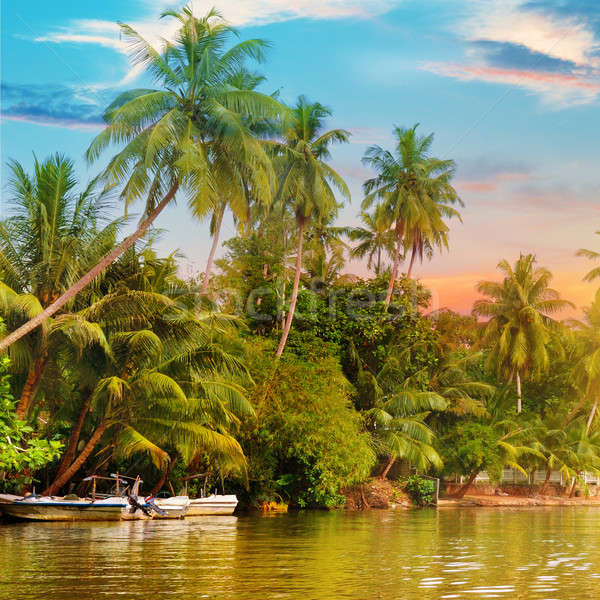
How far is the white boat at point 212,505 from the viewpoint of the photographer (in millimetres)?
27984

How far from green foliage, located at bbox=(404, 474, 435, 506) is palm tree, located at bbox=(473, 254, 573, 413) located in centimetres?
1030

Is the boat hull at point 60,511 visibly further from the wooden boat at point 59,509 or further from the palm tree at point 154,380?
the palm tree at point 154,380

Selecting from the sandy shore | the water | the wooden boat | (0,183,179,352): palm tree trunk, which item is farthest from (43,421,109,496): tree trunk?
the sandy shore

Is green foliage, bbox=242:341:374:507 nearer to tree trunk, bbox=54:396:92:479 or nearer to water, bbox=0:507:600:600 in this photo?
water, bbox=0:507:600:600

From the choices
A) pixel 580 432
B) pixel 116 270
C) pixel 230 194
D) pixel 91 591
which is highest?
pixel 230 194

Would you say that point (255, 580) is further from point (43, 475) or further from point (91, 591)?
point (43, 475)

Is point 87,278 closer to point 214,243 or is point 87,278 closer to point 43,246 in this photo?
point 43,246

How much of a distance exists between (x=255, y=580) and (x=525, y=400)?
39.7m

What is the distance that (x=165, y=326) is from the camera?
24.2 meters

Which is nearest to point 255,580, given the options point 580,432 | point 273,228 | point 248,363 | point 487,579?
point 487,579

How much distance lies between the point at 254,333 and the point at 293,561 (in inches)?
879

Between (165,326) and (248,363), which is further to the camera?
(248,363)

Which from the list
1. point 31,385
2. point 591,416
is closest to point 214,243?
point 31,385

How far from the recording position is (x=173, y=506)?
25859 millimetres
